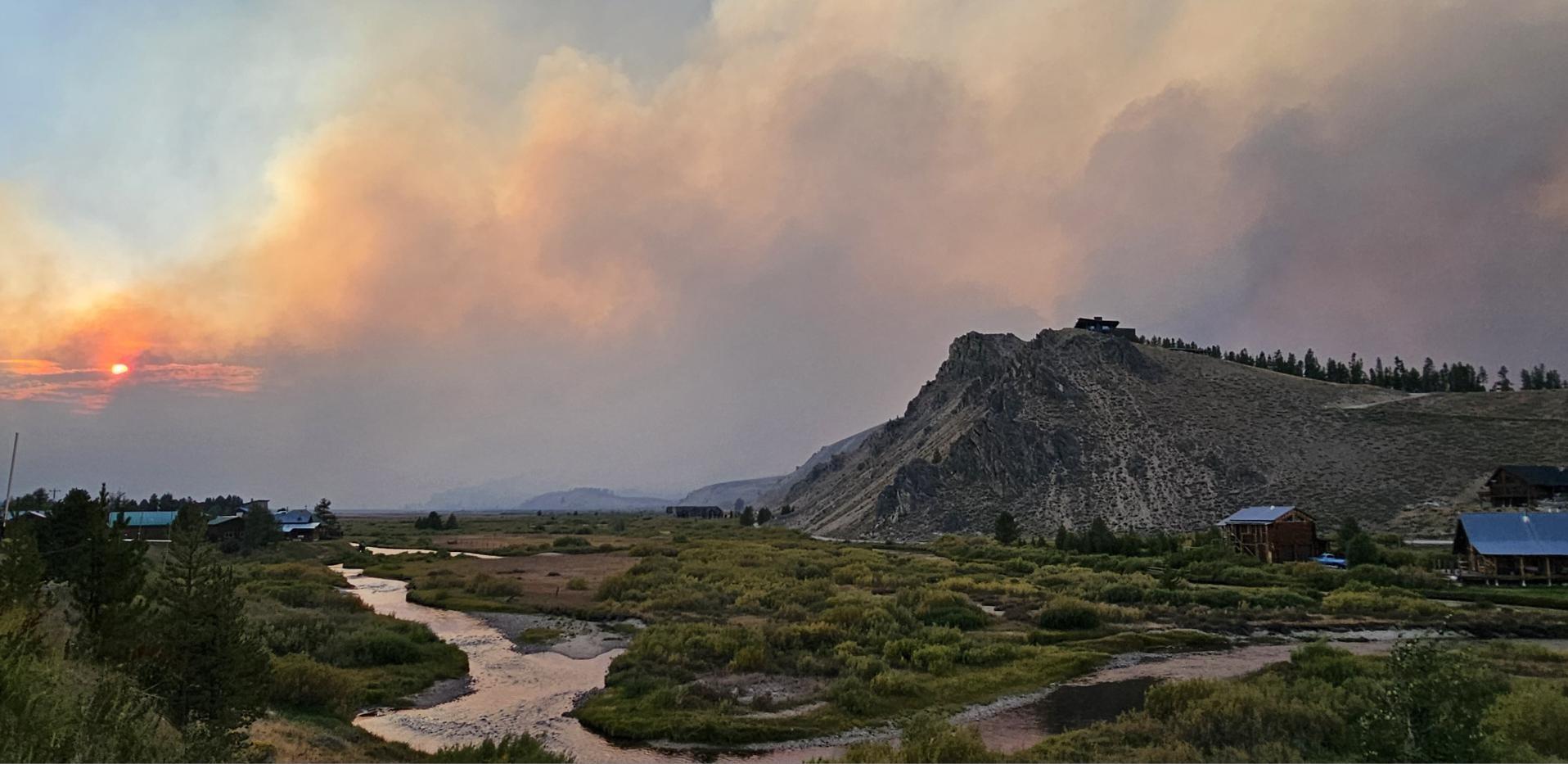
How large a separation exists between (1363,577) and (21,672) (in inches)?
2765

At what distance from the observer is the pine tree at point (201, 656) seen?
15.4 metres

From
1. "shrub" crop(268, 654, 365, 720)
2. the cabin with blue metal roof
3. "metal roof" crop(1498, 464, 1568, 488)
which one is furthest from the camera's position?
"metal roof" crop(1498, 464, 1568, 488)

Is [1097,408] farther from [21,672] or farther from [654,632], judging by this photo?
[21,672]

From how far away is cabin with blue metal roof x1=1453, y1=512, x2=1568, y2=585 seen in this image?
5256cm

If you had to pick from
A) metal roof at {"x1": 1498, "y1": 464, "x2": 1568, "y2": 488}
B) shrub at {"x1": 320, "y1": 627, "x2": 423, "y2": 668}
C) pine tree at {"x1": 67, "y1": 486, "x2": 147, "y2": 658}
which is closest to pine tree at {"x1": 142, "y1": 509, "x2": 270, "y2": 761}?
pine tree at {"x1": 67, "y1": 486, "x2": 147, "y2": 658}

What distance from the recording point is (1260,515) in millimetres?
72250

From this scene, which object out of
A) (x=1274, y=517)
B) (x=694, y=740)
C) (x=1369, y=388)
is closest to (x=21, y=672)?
Answer: (x=694, y=740)

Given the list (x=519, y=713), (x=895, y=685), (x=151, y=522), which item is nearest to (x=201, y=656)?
(x=519, y=713)

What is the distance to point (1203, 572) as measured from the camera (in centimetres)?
6272

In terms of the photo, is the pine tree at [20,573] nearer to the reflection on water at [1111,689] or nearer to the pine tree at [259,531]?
the reflection on water at [1111,689]

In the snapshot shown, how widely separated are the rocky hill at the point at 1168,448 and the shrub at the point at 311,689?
93.9 meters

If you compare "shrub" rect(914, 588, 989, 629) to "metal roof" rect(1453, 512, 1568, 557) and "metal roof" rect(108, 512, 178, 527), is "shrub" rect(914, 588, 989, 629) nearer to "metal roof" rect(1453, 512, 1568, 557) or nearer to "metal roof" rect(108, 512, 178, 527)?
"metal roof" rect(1453, 512, 1568, 557)

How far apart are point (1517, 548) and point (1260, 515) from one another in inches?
797

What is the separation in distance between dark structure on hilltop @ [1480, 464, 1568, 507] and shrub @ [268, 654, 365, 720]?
9606 centimetres
